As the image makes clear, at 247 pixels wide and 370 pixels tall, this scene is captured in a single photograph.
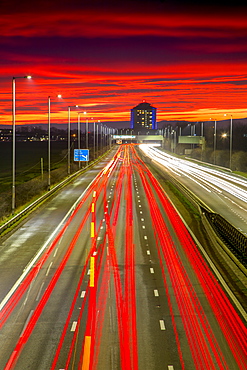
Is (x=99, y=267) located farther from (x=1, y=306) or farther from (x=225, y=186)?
(x=225, y=186)

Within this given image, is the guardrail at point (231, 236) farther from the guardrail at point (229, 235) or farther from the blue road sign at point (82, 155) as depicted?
the blue road sign at point (82, 155)

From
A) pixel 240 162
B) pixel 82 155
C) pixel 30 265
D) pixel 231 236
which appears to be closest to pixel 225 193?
pixel 231 236

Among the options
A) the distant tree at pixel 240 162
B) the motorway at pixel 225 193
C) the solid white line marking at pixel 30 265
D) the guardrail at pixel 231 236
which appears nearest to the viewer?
the solid white line marking at pixel 30 265

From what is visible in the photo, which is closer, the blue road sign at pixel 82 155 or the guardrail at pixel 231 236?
the guardrail at pixel 231 236

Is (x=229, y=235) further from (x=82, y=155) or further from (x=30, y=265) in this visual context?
(x=82, y=155)

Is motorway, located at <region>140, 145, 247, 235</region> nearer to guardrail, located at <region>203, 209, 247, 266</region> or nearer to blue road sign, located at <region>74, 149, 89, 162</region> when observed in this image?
guardrail, located at <region>203, 209, 247, 266</region>

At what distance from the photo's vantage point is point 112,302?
63.4 ft

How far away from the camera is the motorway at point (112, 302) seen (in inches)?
566

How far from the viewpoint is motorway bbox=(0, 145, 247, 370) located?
14.4 m

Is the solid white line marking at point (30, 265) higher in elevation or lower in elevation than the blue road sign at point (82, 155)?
lower

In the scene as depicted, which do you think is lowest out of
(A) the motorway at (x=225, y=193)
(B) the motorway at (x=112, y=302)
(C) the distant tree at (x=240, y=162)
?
(B) the motorway at (x=112, y=302)

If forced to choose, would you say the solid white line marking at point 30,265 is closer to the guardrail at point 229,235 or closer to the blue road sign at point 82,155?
the guardrail at point 229,235

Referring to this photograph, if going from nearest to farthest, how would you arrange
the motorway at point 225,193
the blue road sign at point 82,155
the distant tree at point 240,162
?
the motorway at point 225,193, the blue road sign at point 82,155, the distant tree at point 240,162

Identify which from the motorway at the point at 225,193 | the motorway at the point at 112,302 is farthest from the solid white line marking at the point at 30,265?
the motorway at the point at 225,193
